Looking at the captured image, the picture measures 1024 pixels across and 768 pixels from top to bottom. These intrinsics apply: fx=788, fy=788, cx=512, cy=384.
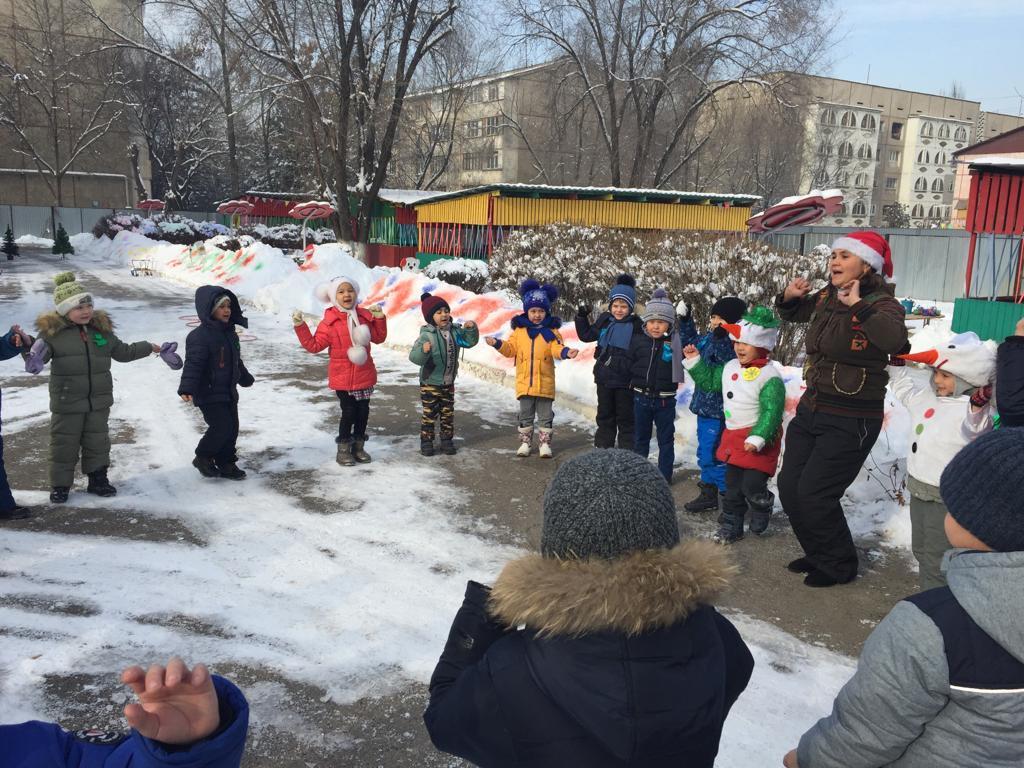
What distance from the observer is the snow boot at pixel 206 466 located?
6469 mm

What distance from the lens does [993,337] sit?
44.3 feet

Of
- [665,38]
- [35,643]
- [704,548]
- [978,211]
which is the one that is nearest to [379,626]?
[35,643]

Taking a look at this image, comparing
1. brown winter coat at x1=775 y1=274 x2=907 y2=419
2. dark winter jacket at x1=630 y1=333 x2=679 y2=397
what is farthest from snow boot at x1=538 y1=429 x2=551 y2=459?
brown winter coat at x1=775 y1=274 x2=907 y2=419

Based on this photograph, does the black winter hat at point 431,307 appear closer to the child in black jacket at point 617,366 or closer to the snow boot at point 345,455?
the snow boot at point 345,455

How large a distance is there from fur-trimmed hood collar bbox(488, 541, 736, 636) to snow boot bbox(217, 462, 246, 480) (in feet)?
17.2

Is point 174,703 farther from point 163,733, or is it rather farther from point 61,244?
point 61,244

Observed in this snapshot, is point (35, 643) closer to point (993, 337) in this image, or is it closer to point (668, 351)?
point (668, 351)

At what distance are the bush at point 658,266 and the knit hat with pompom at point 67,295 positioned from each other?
5189 millimetres

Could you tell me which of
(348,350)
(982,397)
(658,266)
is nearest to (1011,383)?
(982,397)

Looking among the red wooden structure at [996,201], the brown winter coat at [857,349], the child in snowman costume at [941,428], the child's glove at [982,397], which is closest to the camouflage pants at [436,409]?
the brown winter coat at [857,349]

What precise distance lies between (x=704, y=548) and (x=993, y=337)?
14.1 m

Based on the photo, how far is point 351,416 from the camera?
691 cm

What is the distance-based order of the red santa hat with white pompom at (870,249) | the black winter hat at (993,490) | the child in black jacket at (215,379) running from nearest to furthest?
the black winter hat at (993,490)
the red santa hat with white pompom at (870,249)
the child in black jacket at (215,379)

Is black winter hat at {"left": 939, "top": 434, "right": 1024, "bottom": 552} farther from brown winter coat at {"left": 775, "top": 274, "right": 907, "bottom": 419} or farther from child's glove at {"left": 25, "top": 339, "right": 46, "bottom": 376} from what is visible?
child's glove at {"left": 25, "top": 339, "right": 46, "bottom": 376}
